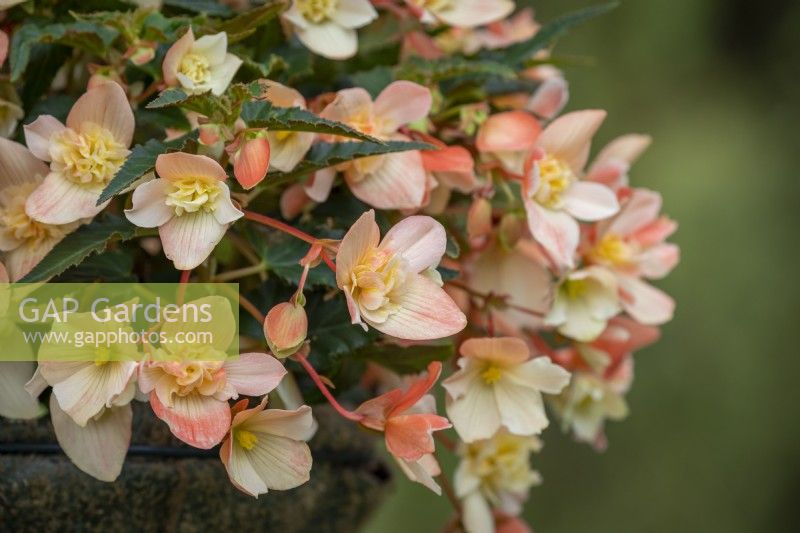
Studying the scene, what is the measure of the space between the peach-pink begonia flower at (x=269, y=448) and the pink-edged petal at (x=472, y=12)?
0.80ft

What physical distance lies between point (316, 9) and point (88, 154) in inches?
5.9

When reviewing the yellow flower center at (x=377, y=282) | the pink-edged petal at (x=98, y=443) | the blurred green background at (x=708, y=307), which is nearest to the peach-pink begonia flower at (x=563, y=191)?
the yellow flower center at (x=377, y=282)

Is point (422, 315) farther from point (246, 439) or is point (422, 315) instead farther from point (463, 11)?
point (463, 11)

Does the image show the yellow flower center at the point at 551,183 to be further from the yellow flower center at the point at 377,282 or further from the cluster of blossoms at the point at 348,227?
the yellow flower center at the point at 377,282

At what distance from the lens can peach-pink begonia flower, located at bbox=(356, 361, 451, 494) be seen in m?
0.38

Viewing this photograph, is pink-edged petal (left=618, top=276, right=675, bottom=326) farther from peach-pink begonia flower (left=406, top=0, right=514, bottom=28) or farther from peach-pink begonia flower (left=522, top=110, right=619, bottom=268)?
peach-pink begonia flower (left=406, top=0, right=514, bottom=28)

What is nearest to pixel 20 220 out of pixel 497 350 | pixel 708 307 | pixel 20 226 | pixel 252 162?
pixel 20 226

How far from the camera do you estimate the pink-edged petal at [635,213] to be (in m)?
0.50

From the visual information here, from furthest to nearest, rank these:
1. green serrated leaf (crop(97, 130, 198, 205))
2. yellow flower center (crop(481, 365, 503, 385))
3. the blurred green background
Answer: the blurred green background
yellow flower center (crop(481, 365, 503, 385))
green serrated leaf (crop(97, 130, 198, 205))

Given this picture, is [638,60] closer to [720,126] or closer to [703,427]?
[720,126]

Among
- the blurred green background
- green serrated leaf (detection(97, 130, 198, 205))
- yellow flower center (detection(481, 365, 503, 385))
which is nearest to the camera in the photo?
green serrated leaf (detection(97, 130, 198, 205))

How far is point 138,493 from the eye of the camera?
0.42 m

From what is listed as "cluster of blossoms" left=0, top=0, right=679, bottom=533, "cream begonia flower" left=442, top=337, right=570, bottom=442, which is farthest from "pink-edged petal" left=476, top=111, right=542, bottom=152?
"cream begonia flower" left=442, top=337, right=570, bottom=442

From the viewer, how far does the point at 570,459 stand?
4.87 ft
